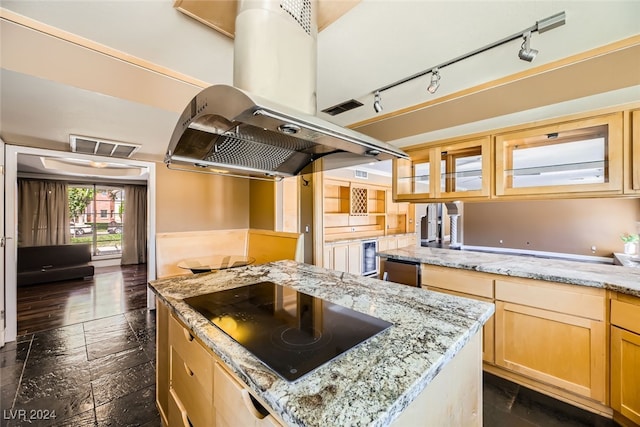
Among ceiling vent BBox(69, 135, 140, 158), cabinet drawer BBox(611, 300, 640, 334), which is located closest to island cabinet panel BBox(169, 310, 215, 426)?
cabinet drawer BBox(611, 300, 640, 334)

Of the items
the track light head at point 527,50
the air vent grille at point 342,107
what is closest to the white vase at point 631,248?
the track light head at point 527,50

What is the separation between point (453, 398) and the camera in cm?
89

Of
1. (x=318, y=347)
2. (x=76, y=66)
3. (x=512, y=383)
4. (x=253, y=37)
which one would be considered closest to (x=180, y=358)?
(x=318, y=347)

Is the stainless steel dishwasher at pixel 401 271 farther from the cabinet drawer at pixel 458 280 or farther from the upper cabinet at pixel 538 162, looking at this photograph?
the upper cabinet at pixel 538 162

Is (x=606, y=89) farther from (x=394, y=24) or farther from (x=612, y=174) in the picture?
(x=394, y=24)

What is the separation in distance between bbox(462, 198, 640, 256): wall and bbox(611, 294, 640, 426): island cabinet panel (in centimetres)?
481

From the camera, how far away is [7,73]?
137cm

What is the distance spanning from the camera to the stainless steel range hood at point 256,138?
743mm

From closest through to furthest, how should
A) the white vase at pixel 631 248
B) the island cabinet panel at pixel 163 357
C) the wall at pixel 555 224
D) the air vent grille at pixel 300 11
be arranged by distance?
the air vent grille at pixel 300 11 → the island cabinet panel at pixel 163 357 → the white vase at pixel 631 248 → the wall at pixel 555 224

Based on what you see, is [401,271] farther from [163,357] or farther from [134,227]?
[134,227]

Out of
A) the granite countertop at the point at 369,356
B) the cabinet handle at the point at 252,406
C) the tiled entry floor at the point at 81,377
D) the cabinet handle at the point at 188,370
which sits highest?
the granite countertop at the point at 369,356

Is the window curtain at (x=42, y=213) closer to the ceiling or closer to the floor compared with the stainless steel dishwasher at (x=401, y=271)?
closer to the ceiling

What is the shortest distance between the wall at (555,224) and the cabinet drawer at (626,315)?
15.7 feet

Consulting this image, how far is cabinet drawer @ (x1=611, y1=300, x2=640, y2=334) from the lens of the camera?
143 cm
